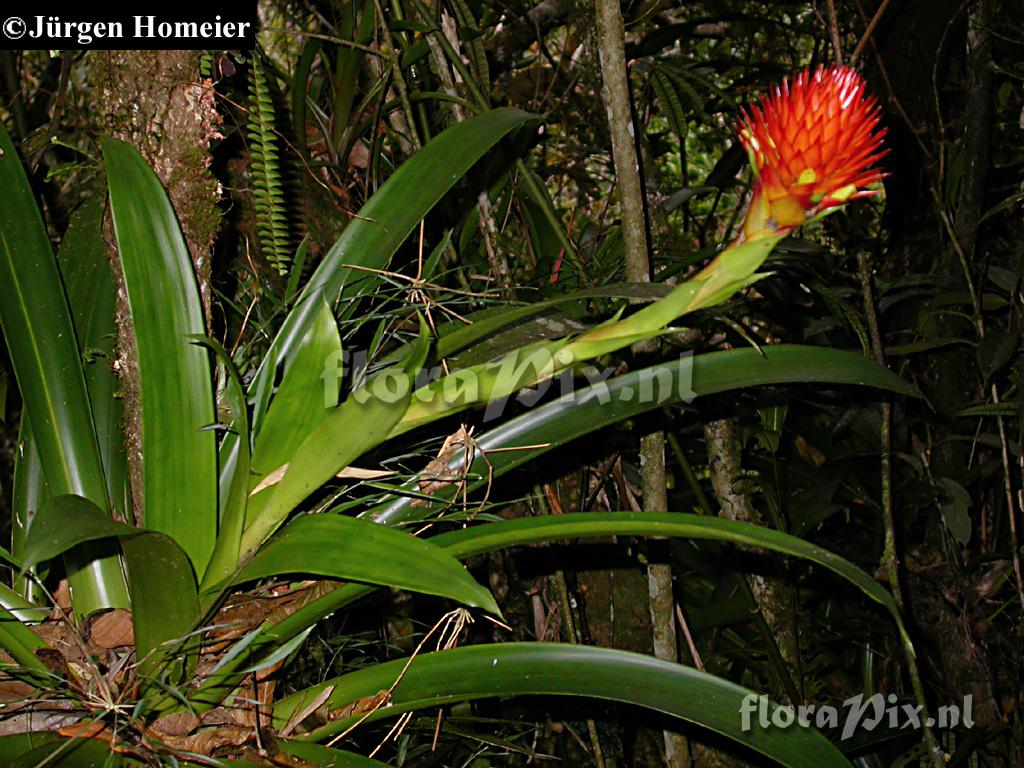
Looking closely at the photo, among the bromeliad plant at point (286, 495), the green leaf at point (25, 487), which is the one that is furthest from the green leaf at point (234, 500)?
the green leaf at point (25, 487)

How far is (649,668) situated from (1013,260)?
3.87ft

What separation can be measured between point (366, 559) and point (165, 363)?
0.22 m

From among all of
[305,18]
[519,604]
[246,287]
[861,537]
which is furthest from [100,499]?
[861,537]

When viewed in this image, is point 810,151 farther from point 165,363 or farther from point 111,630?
point 111,630

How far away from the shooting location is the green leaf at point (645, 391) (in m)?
0.58

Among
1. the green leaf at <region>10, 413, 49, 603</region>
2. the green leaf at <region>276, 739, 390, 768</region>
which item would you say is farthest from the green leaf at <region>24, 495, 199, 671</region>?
the green leaf at <region>10, 413, 49, 603</region>

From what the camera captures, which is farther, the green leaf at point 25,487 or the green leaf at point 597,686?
the green leaf at point 25,487

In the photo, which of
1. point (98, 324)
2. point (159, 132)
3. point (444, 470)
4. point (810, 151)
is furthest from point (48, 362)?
point (810, 151)

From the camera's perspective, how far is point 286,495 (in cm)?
51

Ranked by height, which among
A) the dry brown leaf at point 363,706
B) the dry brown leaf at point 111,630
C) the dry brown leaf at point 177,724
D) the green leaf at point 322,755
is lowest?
the green leaf at point 322,755

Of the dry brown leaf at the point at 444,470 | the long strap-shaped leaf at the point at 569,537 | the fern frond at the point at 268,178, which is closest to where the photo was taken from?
the long strap-shaped leaf at the point at 569,537

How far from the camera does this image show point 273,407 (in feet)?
1.75

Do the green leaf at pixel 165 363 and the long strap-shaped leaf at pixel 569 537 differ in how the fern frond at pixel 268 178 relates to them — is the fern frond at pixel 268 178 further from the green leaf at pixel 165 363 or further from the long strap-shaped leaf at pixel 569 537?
the long strap-shaped leaf at pixel 569 537

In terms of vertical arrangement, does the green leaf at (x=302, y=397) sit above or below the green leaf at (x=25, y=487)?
above
